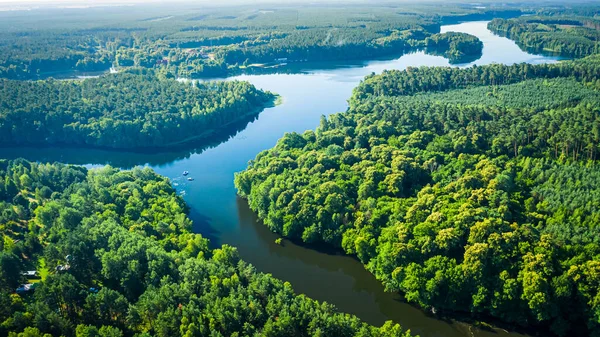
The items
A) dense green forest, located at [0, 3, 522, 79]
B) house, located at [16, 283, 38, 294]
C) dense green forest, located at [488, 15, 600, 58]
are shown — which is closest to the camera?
house, located at [16, 283, 38, 294]

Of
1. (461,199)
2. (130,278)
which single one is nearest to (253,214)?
(130,278)

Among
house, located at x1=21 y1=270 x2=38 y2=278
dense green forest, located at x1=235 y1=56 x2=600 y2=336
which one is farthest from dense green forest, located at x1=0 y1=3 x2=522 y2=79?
house, located at x1=21 y1=270 x2=38 y2=278

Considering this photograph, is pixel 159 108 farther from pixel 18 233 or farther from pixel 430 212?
pixel 430 212

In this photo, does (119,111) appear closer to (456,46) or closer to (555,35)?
(456,46)

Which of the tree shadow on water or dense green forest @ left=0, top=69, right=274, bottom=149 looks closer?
the tree shadow on water

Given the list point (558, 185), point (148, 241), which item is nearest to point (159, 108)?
point (148, 241)

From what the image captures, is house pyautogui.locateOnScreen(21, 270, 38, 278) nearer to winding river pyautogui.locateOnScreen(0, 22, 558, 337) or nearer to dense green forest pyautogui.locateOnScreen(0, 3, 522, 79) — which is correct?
winding river pyautogui.locateOnScreen(0, 22, 558, 337)
